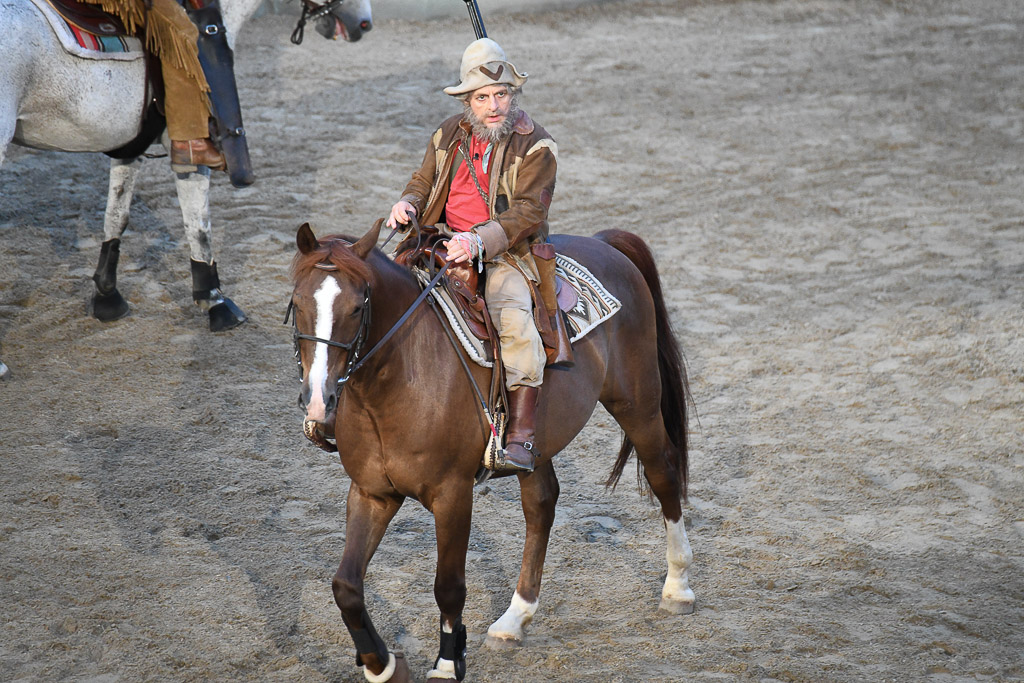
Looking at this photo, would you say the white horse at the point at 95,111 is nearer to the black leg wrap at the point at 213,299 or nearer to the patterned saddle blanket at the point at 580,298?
the black leg wrap at the point at 213,299

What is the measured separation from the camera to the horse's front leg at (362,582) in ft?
11.8

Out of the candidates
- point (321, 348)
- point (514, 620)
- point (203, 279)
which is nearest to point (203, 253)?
point (203, 279)

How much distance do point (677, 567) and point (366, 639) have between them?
1661mm

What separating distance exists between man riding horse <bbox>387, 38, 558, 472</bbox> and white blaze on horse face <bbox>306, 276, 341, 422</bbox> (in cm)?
65

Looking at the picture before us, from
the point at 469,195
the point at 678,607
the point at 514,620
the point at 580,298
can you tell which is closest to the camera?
the point at 469,195

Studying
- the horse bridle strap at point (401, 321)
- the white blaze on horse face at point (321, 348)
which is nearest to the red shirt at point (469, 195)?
the horse bridle strap at point (401, 321)

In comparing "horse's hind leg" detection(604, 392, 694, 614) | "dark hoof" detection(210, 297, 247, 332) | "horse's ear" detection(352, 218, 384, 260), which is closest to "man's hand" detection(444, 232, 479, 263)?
"horse's ear" detection(352, 218, 384, 260)

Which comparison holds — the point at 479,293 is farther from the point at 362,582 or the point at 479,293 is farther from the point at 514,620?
the point at 514,620

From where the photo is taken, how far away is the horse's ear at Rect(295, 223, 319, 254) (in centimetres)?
321

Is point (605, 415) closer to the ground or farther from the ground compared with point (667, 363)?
closer to the ground

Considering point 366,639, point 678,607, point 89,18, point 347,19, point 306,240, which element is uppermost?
point 89,18

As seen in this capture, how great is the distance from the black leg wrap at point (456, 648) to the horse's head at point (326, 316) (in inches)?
46.2

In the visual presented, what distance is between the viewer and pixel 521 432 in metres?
3.85

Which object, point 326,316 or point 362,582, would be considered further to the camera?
point 362,582
